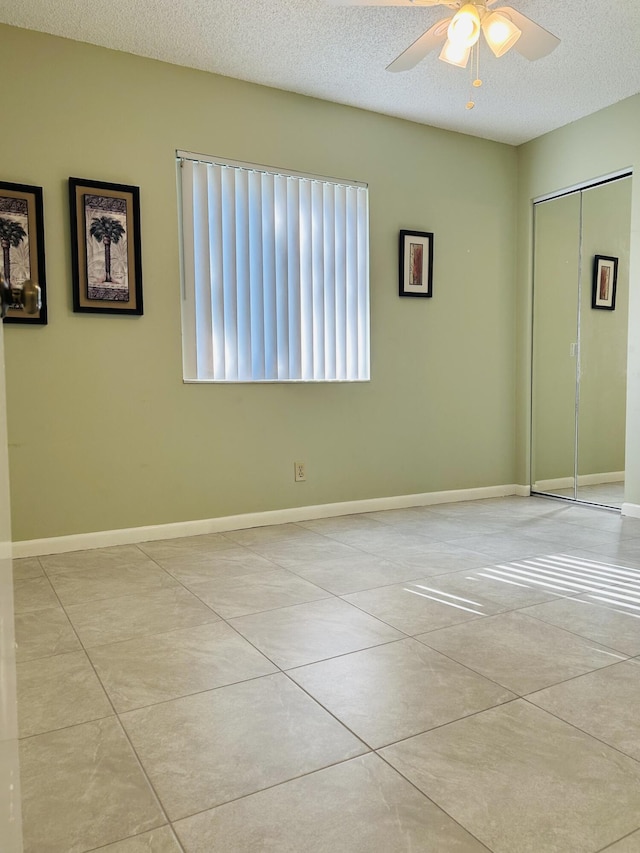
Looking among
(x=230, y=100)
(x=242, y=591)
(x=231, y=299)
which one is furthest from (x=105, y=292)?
(x=242, y=591)

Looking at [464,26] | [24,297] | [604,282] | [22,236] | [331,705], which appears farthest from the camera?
[604,282]

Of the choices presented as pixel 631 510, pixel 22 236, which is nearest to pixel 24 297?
pixel 22 236

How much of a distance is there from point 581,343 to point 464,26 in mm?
2435

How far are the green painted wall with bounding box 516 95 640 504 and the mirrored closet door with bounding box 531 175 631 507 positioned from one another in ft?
0.21

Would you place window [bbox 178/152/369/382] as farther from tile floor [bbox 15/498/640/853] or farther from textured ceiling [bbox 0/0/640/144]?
tile floor [bbox 15/498/640/853]

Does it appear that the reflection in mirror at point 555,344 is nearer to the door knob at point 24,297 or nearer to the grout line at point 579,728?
the grout line at point 579,728

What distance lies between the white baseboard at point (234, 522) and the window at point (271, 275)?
0.80m

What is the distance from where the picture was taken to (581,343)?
166 inches

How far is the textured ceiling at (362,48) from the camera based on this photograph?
110 inches

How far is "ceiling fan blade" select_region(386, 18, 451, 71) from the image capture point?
2.46 m

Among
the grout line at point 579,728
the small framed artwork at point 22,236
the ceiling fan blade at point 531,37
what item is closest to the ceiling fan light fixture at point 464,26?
the ceiling fan blade at point 531,37

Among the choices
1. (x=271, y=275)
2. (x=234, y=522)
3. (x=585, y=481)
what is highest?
(x=271, y=275)

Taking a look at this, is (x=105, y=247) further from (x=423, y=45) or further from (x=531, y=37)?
(x=531, y=37)

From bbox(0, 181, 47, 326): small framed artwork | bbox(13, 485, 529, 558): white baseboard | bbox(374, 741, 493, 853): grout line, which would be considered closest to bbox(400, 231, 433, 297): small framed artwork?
bbox(13, 485, 529, 558): white baseboard
